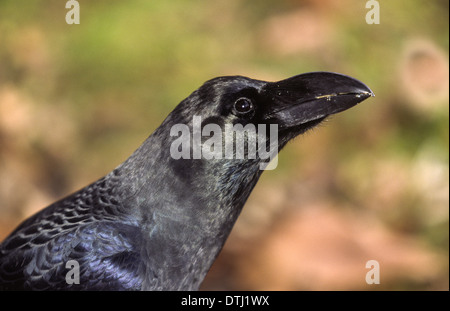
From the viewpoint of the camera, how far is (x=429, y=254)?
4.93m

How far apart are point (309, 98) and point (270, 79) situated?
2582 millimetres

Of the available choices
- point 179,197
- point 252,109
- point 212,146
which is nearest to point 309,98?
point 252,109

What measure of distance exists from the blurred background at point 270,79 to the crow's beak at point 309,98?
215 cm

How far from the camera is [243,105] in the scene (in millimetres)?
2635

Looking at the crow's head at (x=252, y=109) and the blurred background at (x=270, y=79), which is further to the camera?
the blurred background at (x=270, y=79)

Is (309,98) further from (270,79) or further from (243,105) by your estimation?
(270,79)

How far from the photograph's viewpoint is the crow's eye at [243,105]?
2625mm

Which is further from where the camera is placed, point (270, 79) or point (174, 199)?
point (270, 79)

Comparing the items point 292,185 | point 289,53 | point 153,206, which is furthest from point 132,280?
point 289,53

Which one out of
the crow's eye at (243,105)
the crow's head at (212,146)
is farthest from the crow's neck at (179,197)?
the crow's eye at (243,105)

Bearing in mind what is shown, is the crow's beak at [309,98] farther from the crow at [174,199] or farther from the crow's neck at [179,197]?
the crow's neck at [179,197]

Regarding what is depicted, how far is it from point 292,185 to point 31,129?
233 cm

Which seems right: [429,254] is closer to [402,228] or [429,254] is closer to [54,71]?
[402,228]

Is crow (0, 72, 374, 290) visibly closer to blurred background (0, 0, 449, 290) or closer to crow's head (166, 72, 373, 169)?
crow's head (166, 72, 373, 169)
